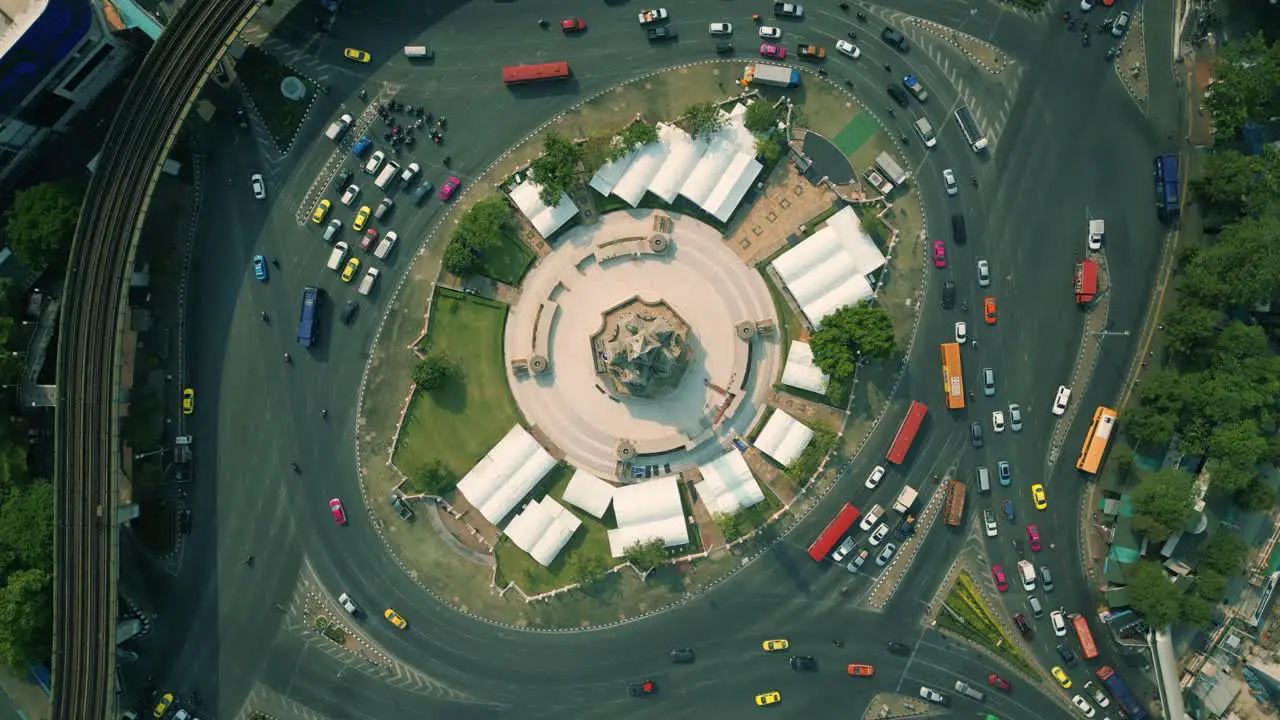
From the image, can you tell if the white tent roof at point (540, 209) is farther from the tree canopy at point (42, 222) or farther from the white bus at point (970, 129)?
the tree canopy at point (42, 222)

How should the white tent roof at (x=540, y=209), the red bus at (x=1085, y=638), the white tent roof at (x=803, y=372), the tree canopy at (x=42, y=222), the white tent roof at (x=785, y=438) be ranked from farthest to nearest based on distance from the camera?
the red bus at (x=1085, y=638) < the white tent roof at (x=540, y=209) < the white tent roof at (x=785, y=438) < the white tent roof at (x=803, y=372) < the tree canopy at (x=42, y=222)

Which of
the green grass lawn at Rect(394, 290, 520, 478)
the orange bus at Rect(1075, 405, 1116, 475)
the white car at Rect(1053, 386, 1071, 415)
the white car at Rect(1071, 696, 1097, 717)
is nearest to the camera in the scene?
the orange bus at Rect(1075, 405, 1116, 475)

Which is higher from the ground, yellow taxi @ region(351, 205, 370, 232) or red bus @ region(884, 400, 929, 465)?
red bus @ region(884, 400, 929, 465)

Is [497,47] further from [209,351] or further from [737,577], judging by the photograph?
[737,577]

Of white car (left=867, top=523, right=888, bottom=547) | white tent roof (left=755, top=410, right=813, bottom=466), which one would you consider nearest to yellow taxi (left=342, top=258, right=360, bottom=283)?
white tent roof (left=755, top=410, right=813, bottom=466)

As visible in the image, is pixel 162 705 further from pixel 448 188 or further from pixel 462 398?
pixel 448 188

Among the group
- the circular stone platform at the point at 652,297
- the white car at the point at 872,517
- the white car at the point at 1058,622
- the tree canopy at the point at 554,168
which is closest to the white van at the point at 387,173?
the tree canopy at the point at 554,168

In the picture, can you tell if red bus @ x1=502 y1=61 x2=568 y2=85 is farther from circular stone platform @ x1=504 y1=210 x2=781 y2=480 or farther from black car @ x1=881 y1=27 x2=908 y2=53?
black car @ x1=881 y1=27 x2=908 y2=53
